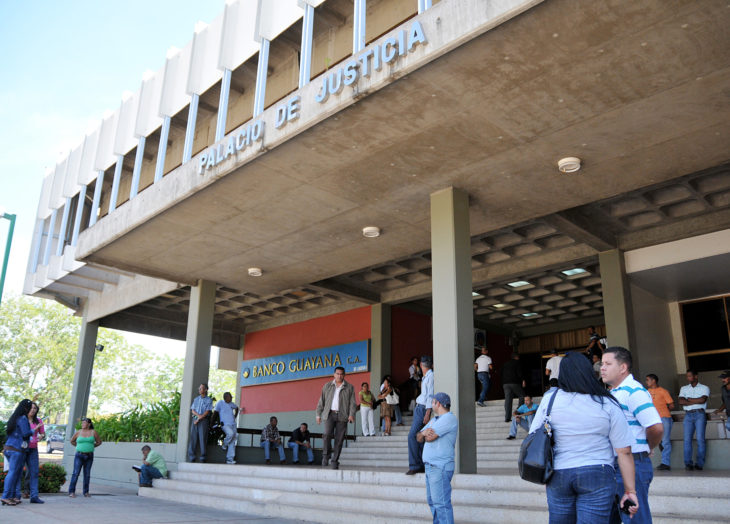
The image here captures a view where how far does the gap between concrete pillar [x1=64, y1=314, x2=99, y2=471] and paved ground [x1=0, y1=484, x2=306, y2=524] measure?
359 inches

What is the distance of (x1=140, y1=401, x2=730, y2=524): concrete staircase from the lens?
568cm

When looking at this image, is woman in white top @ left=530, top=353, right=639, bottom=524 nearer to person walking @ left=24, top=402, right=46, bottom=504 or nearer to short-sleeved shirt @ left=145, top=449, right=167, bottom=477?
person walking @ left=24, top=402, right=46, bottom=504

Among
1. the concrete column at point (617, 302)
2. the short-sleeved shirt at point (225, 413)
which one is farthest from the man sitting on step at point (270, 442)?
the concrete column at point (617, 302)

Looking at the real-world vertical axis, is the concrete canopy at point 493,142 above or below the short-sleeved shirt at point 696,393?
above

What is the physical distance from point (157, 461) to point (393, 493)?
20.1 feet

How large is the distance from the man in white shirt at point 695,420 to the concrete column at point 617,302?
278cm

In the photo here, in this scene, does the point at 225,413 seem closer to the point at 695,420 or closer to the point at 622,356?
the point at 695,420

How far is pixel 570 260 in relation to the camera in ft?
43.6

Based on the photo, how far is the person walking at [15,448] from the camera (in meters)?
8.45

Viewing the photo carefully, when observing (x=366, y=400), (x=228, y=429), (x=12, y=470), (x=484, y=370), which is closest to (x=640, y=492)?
(x=12, y=470)

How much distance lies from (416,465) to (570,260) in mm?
7335

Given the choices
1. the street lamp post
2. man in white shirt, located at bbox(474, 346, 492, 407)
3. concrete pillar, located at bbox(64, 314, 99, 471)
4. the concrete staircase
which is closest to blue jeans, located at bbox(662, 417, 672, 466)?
the concrete staircase

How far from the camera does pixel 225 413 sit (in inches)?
488

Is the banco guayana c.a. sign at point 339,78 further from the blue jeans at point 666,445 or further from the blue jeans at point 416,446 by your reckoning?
the blue jeans at point 666,445
